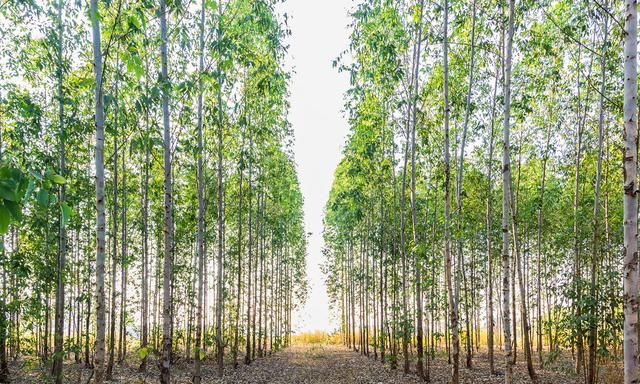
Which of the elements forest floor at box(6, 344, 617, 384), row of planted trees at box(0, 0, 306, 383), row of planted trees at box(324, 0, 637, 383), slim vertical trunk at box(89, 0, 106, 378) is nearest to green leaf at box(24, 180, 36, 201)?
row of planted trees at box(0, 0, 306, 383)

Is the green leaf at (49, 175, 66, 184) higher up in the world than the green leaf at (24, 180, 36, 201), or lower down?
higher up

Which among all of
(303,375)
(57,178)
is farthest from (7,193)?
(303,375)

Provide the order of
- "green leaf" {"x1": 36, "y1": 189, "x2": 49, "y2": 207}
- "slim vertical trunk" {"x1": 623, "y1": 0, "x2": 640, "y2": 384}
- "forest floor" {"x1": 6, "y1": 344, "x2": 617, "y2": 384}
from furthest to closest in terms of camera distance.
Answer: "forest floor" {"x1": 6, "y1": 344, "x2": 617, "y2": 384}, "slim vertical trunk" {"x1": 623, "y1": 0, "x2": 640, "y2": 384}, "green leaf" {"x1": 36, "y1": 189, "x2": 49, "y2": 207}

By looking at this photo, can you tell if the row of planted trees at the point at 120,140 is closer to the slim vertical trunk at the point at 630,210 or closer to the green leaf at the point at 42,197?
the green leaf at the point at 42,197

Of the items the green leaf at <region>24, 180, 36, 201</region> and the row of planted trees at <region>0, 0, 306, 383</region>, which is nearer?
the green leaf at <region>24, 180, 36, 201</region>

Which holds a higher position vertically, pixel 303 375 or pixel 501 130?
pixel 501 130

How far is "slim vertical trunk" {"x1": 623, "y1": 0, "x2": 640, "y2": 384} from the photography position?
525 centimetres

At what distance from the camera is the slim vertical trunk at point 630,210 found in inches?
207

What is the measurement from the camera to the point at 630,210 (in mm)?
5328

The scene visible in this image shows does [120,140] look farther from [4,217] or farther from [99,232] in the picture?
[4,217]

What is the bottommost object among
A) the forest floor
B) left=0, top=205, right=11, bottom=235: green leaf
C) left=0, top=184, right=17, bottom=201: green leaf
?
the forest floor

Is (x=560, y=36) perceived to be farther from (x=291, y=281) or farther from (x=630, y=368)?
(x=291, y=281)

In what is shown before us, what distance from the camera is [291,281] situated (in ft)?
128

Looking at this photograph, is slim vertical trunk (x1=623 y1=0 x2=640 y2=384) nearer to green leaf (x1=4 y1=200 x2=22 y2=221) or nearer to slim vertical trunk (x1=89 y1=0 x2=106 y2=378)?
green leaf (x1=4 y1=200 x2=22 y2=221)
